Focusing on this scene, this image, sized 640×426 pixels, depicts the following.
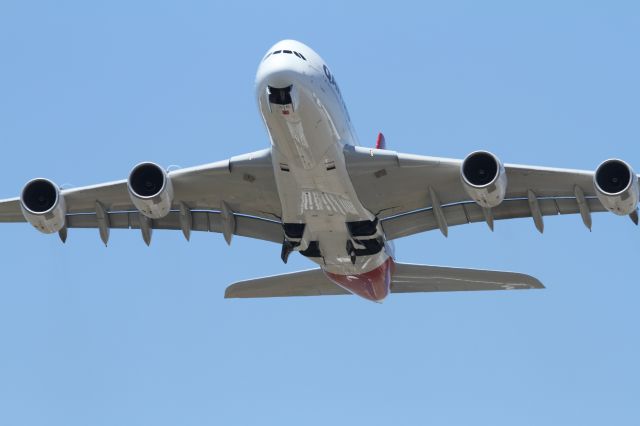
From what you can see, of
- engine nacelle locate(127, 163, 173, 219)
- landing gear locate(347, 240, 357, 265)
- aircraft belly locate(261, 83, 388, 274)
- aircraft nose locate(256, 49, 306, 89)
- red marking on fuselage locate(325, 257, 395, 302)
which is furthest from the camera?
red marking on fuselage locate(325, 257, 395, 302)

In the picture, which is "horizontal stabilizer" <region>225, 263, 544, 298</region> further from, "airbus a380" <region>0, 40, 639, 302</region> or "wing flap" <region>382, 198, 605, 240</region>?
"wing flap" <region>382, 198, 605, 240</region>

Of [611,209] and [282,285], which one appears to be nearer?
[611,209]

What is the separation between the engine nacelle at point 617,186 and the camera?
27.6m

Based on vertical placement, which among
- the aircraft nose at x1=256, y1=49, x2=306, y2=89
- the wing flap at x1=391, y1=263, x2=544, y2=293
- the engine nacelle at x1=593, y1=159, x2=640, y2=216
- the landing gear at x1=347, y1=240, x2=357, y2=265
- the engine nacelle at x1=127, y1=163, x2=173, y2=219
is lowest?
the wing flap at x1=391, y1=263, x2=544, y2=293

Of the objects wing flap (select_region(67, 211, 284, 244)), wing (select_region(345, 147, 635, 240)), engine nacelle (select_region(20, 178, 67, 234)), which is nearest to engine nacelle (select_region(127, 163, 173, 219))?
engine nacelle (select_region(20, 178, 67, 234))

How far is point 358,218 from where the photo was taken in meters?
30.0

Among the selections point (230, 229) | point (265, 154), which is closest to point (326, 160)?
point (265, 154)

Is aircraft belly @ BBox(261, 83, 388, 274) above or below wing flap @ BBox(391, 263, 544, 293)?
above

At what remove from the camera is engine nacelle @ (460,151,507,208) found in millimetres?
27859

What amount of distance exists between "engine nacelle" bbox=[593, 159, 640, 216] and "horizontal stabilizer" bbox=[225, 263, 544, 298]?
4.26m

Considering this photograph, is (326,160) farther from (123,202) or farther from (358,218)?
(123,202)

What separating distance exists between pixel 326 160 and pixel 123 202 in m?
6.50

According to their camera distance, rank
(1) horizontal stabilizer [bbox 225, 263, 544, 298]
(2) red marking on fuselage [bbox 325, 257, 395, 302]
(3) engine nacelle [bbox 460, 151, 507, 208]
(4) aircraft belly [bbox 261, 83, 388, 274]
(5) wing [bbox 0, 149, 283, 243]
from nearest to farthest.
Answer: (4) aircraft belly [bbox 261, 83, 388, 274], (3) engine nacelle [bbox 460, 151, 507, 208], (5) wing [bbox 0, 149, 283, 243], (1) horizontal stabilizer [bbox 225, 263, 544, 298], (2) red marking on fuselage [bbox 325, 257, 395, 302]

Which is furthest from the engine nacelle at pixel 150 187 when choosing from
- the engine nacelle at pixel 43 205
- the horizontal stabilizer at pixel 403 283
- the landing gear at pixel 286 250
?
the horizontal stabilizer at pixel 403 283
